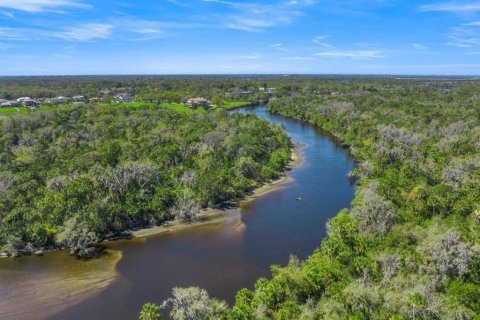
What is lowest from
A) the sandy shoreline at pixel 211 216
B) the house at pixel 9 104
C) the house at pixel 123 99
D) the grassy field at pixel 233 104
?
the sandy shoreline at pixel 211 216

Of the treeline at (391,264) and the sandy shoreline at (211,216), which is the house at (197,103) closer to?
the sandy shoreline at (211,216)

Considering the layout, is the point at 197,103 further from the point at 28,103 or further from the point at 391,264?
the point at 391,264

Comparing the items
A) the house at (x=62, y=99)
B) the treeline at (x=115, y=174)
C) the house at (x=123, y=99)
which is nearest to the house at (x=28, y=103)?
the house at (x=62, y=99)

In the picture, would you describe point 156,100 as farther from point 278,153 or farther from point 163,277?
point 163,277

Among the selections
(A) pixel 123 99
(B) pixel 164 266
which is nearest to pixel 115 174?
(B) pixel 164 266

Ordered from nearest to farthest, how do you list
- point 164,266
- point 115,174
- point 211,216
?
point 164,266 < point 115,174 < point 211,216

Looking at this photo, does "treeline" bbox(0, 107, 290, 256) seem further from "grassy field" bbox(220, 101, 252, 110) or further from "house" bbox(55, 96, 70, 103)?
"house" bbox(55, 96, 70, 103)

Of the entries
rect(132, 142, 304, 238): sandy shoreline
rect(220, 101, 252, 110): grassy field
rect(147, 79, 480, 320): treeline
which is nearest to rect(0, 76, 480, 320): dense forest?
rect(147, 79, 480, 320): treeline

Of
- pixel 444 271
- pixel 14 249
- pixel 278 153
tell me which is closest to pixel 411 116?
pixel 278 153
